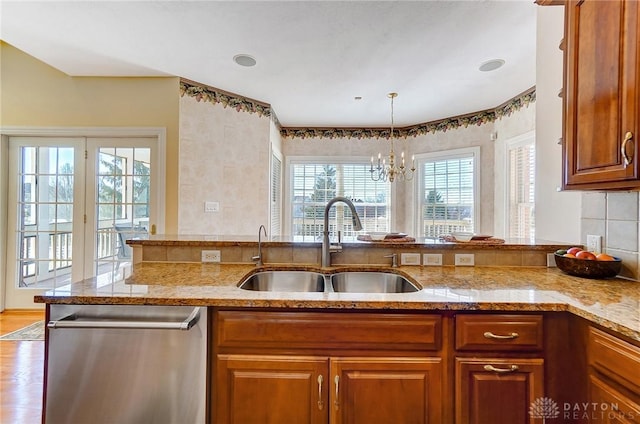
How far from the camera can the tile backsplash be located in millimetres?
1441

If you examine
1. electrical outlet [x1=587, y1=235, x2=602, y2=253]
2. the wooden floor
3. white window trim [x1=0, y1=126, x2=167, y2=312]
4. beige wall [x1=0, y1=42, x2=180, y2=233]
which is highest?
beige wall [x1=0, y1=42, x2=180, y2=233]

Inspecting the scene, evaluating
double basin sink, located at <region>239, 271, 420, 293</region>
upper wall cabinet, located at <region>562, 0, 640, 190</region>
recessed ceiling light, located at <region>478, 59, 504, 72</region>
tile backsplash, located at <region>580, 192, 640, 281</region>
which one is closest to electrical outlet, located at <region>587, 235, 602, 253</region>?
tile backsplash, located at <region>580, 192, 640, 281</region>

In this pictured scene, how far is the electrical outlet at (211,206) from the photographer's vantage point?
3.41 metres

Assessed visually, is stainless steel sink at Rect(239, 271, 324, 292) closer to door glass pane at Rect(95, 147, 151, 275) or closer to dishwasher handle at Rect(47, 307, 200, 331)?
dishwasher handle at Rect(47, 307, 200, 331)

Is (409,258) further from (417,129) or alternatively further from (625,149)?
(417,129)

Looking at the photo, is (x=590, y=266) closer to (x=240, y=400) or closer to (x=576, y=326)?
(x=576, y=326)

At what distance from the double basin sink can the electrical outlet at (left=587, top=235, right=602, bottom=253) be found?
1108 mm

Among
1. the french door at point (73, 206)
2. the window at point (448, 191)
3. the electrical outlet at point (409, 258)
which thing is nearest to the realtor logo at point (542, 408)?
the electrical outlet at point (409, 258)

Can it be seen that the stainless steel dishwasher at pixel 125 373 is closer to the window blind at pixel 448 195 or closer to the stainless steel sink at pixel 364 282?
the stainless steel sink at pixel 364 282

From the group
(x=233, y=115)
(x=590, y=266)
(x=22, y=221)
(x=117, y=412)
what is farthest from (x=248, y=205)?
(x=590, y=266)

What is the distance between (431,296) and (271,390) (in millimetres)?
738

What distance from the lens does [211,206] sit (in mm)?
3447

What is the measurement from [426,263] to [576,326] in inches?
30.6

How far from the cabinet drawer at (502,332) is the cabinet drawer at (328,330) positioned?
118 mm
